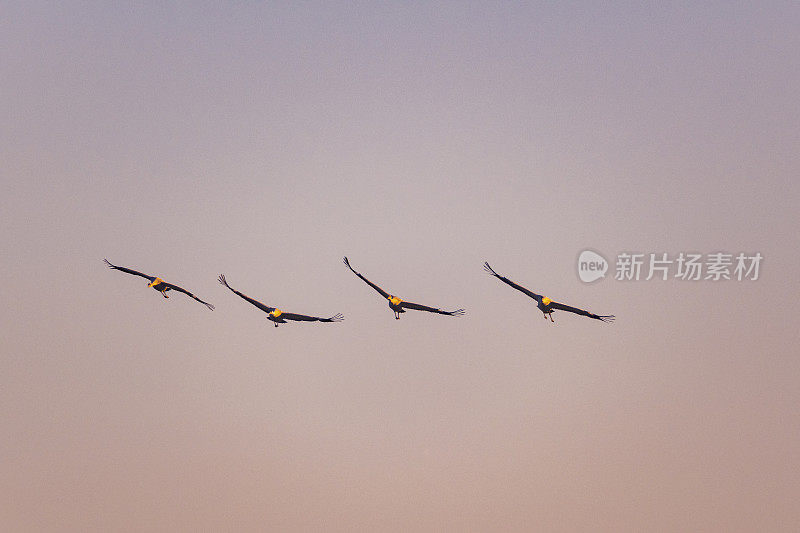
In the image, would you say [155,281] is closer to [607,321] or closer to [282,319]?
[282,319]

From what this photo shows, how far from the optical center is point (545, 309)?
1550 centimetres

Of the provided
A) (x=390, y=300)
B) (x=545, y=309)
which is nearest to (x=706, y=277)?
(x=545, y=309)

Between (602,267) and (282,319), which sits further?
(602,267)

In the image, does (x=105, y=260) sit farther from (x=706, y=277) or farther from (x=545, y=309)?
(x=706, y=277)

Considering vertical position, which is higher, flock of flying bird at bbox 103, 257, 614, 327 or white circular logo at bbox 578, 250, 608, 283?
white circular logo at bbox 578, 250, 608, 283

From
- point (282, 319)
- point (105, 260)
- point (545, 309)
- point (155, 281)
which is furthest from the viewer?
point (105, 260)

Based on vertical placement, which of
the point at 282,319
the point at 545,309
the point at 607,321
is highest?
the point at 607,321

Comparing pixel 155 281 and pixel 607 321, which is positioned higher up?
pixel 607 321

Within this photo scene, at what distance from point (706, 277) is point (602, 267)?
7.02ft

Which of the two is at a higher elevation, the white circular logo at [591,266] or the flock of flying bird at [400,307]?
the white circular logo at [591,266]

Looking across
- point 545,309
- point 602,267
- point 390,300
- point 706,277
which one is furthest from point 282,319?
point 706,277

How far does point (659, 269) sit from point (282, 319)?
7.94 metres

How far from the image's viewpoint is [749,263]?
17562 mm

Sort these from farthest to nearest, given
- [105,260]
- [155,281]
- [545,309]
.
A: [105,260]
[155,281]
[545,309]
